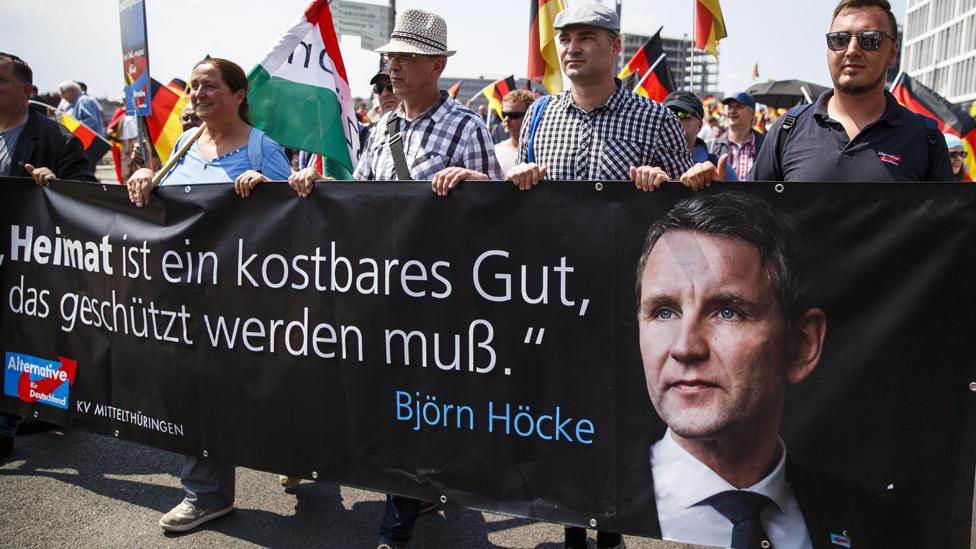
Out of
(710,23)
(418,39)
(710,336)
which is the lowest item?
(710,336)

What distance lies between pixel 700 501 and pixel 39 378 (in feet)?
10.8

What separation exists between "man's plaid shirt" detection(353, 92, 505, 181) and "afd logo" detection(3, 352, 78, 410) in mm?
1921

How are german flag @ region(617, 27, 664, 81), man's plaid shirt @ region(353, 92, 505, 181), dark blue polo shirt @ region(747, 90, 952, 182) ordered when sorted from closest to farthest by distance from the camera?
dark blue polo shirt @ region(747, 90, 952, 182)
man's plaid shirt @ region(353, 92, 505, 181)
german flag @ region(617, 27, 664, 81)

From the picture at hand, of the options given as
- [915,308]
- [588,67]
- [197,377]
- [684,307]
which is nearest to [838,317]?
[915,308]

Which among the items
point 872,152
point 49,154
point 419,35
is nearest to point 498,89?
point 49,154

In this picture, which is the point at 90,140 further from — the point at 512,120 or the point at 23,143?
the point at 512,120

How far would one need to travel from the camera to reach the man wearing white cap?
322 cm

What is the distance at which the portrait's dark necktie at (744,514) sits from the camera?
Result: 2.54 meters

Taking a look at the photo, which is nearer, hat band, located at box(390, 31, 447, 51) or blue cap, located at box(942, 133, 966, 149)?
hat band, located at box(390, 31, 447, 51)

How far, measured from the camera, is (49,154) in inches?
180

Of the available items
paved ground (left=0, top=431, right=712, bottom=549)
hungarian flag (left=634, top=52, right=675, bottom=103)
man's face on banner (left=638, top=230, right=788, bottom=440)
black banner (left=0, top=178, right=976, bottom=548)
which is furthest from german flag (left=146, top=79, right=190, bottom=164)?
man's face on banner (left=638, top=230, right=788, bottom=440)

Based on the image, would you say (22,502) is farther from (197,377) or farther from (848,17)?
(848,17)

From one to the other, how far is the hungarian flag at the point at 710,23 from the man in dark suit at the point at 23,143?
5.93 metres

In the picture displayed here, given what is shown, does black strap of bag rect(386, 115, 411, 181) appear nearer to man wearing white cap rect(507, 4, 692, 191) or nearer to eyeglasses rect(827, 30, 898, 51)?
man wearing white cap rect(507, 4, 692, 191)
